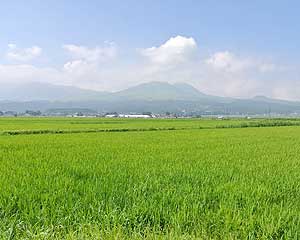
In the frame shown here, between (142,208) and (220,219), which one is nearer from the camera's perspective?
(220,219)

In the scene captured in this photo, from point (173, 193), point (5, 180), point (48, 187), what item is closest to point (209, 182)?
point (173, 193)

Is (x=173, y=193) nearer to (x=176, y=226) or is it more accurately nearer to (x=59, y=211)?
(x=176, y=226)

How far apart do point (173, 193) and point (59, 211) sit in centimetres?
185

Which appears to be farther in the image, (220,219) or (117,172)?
(117,172)

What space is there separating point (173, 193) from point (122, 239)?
6.11 feet

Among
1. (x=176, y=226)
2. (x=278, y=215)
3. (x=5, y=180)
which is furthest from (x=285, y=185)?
(x=5, y=180)

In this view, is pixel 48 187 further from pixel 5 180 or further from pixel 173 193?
pixel 173 193

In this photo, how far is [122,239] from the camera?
12.1 ft

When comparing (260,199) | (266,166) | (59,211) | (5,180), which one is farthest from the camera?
(266,166)

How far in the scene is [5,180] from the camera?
6227mm

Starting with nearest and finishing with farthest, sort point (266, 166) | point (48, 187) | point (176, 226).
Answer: point (176, 226) < point (48, 187) < point (266, 166)

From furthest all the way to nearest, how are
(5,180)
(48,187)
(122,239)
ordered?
(5,180) < (48,187) < (122,239)

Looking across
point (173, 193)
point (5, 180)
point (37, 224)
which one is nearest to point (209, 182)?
point (173, 193)

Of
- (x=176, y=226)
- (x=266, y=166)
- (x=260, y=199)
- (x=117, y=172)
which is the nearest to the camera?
(x=176, y=226)
